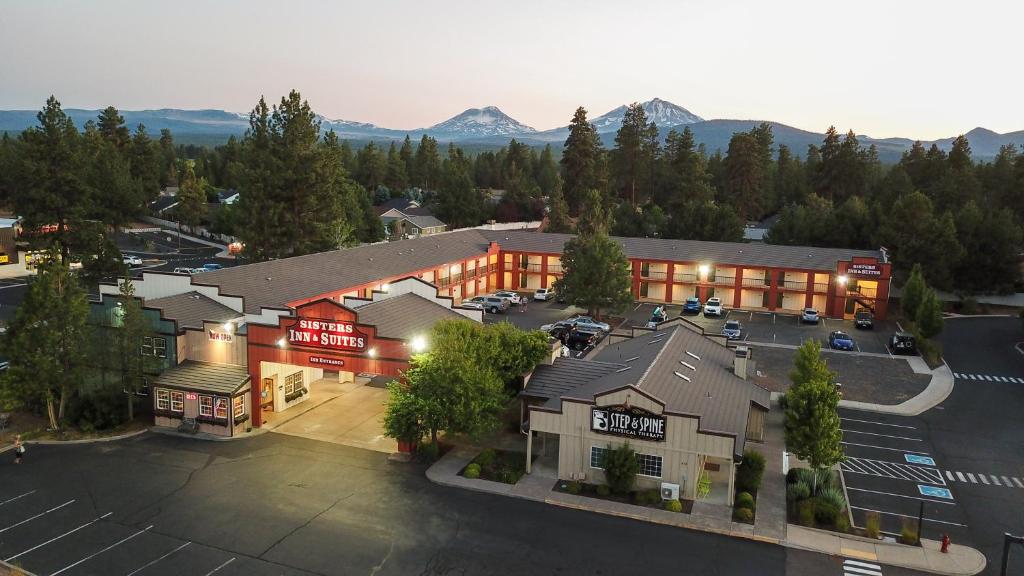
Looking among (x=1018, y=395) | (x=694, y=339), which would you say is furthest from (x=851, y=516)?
(x=1018, y=395)

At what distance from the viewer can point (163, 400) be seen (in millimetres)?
39625

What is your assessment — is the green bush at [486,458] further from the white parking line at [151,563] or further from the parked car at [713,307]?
the parked car at [713,307]

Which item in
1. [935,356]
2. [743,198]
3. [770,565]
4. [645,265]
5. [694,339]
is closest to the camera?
[770,565]

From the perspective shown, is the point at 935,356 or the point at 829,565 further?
the point at 935,356

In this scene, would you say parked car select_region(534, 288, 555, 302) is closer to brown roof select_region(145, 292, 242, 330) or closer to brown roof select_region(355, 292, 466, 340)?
brown roof select_region(355, 292, 466, 340)

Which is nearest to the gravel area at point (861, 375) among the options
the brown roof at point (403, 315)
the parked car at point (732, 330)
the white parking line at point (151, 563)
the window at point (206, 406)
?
the parked car at point (732, 330)

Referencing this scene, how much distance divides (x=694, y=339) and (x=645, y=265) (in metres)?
38.2

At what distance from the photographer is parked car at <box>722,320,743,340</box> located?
209 feet

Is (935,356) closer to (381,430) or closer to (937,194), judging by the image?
(381,430)

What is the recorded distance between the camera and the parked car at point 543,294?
3177 inches

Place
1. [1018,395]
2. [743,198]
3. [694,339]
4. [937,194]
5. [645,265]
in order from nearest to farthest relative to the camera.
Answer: [694,339]
[1018,395]
[645,265]
[937,194]
[743,198]

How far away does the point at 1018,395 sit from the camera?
1891 inches

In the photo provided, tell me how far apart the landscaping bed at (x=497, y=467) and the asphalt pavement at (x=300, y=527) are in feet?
5.33

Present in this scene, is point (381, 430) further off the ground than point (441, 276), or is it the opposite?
point (441, 276)
